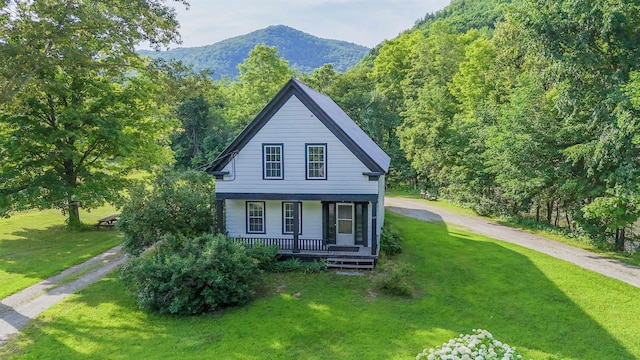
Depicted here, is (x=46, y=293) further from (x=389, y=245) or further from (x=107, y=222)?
(x=389, y=245)

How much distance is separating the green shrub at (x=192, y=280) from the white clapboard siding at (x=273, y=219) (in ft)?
15.9

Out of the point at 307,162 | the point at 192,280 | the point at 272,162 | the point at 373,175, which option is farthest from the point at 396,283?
the point at 272,162

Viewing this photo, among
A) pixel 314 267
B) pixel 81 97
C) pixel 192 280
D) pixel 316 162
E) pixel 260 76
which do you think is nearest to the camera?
pixel 192 280

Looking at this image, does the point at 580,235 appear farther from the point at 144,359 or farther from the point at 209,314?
the point at 144,359

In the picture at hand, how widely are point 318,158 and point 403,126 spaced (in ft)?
104

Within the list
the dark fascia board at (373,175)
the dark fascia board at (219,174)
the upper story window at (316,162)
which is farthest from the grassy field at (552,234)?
the dark fascia board at (219,174)

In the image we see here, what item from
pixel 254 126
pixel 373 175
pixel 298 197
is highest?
pixel 254 126

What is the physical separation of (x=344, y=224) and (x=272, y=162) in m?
4.42

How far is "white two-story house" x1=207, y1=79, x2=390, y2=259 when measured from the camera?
17.5 m

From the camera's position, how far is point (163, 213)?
1684cm

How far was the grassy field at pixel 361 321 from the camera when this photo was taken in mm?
11000

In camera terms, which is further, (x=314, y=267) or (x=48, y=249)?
(x=48, y=249)

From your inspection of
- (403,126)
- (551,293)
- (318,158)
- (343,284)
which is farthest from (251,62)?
(551,293)

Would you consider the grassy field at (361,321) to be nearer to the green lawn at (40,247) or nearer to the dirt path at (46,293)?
the dirt path at (46,293)
